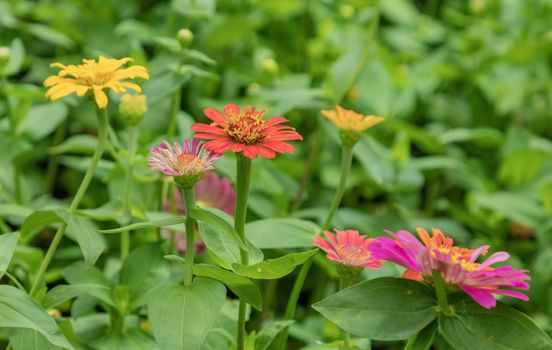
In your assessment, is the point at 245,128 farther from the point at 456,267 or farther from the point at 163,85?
the point at 163,85

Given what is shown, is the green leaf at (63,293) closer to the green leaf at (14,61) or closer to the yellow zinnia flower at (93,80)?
the yellow zinnia flower at (93,80)

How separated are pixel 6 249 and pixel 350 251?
0.28m

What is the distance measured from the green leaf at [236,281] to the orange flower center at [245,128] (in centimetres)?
11

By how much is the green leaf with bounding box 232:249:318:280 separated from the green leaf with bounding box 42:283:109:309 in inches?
5.5

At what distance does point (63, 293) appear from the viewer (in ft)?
2.45

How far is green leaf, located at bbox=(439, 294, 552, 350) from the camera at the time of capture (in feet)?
2.10

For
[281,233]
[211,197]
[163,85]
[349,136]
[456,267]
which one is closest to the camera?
[456,267]

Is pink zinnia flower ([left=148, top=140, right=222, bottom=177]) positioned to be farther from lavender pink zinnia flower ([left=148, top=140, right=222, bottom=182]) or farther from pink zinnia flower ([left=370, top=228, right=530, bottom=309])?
pink zinnia flower ([left=370, top=228, right=530, bottom=309])

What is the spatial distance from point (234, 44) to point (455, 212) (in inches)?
21.9

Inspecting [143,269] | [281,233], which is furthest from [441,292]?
[143,269]

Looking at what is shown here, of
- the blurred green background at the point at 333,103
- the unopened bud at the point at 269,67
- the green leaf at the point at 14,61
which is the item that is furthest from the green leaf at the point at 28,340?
the unopened bud at the point at 269,67

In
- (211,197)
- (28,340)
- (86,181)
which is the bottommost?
(211,197)

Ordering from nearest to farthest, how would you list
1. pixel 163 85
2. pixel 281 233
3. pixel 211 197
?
pixel 281 233 → pixel 163 85 → pixel 211 197

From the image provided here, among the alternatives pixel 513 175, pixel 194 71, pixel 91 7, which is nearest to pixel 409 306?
pixel 194 71
